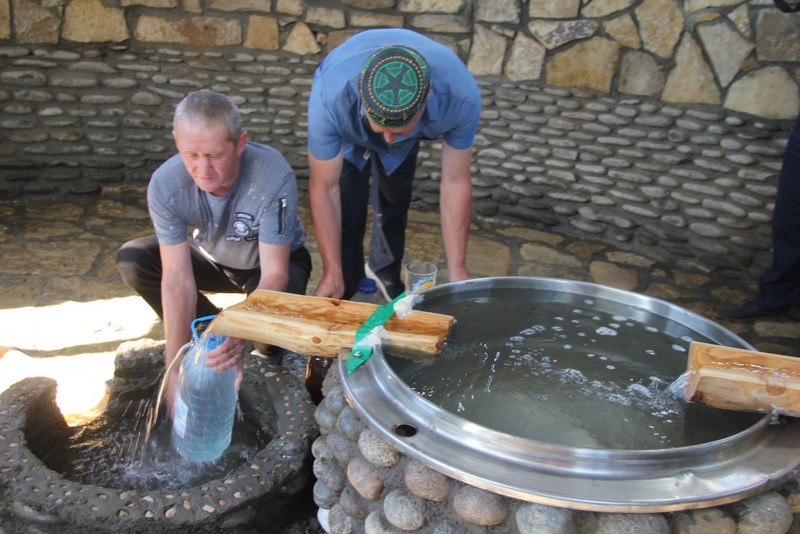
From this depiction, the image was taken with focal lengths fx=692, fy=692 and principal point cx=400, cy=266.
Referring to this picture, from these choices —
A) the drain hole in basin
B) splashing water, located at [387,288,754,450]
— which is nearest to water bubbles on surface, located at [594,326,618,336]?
splashing water, located at [387,288,754,450]

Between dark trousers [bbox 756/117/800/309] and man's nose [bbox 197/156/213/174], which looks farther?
dark trousers [bbox 756/117/800/309]

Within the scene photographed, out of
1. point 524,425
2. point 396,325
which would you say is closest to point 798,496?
Answer: point 524,425

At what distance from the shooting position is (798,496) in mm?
1541

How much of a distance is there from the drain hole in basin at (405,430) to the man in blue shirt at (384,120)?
1.03 meters

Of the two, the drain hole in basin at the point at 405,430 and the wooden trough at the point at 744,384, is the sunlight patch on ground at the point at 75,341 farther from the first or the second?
the wooden trough at the point at 744,384

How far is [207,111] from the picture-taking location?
89.1 inches

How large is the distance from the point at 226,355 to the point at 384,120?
891 millimetres

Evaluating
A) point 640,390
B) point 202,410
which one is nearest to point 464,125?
point 640,390

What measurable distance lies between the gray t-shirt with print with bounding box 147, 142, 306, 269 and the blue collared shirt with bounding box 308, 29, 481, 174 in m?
0.20

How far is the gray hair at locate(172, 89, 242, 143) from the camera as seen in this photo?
7.40 ft

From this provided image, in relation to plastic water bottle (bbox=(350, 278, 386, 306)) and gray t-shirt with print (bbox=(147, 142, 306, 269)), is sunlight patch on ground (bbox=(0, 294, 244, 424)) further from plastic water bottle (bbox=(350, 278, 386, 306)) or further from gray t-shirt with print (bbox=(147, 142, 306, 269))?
plastic water bottle (bbox=(350, 278, 386, 306))

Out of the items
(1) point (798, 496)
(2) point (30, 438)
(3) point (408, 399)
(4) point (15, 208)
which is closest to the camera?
(1) point (798, 496)

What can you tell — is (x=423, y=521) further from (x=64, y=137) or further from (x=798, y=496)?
(x=64, y=137)

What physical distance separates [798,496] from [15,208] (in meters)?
4.97
